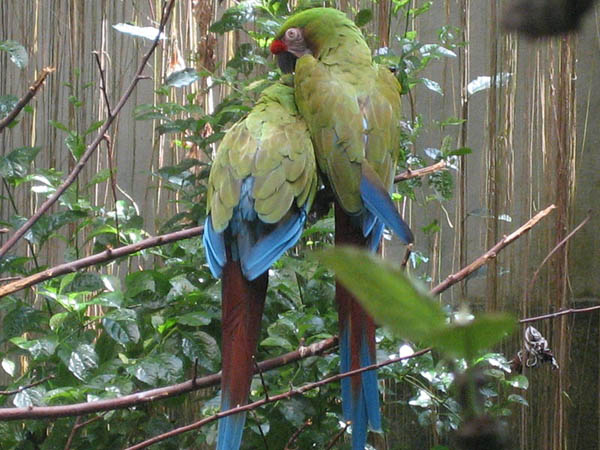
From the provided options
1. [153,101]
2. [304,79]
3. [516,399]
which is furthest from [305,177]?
[153,101]

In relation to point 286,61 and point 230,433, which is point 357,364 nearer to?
point 230,433

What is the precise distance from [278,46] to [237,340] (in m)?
0.61

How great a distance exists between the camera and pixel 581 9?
0.42 ft

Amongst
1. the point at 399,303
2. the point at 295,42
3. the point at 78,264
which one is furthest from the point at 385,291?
the point at 295,42

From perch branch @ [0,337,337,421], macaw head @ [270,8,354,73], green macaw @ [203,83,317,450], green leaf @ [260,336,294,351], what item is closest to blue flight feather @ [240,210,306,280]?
green macaw @ [203,83,317,450]

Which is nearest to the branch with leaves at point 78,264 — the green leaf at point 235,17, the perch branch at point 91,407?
the perch branch at point 91,407

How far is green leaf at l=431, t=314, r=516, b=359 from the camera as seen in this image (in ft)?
0.38

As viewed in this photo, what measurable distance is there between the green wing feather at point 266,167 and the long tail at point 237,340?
8 centimetres

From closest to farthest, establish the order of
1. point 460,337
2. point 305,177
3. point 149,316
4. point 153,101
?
point 460,337
point 305,177
point 149,316
point 153,101

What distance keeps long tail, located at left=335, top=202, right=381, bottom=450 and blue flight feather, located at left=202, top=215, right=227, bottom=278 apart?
0.49 feet

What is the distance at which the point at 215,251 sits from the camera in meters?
1.02

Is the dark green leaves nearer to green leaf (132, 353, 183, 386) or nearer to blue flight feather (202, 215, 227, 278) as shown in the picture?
blue flight feather (202, 215, 227, 278)

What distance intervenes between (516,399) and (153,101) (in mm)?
1280

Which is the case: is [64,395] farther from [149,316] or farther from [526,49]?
[526,49]
